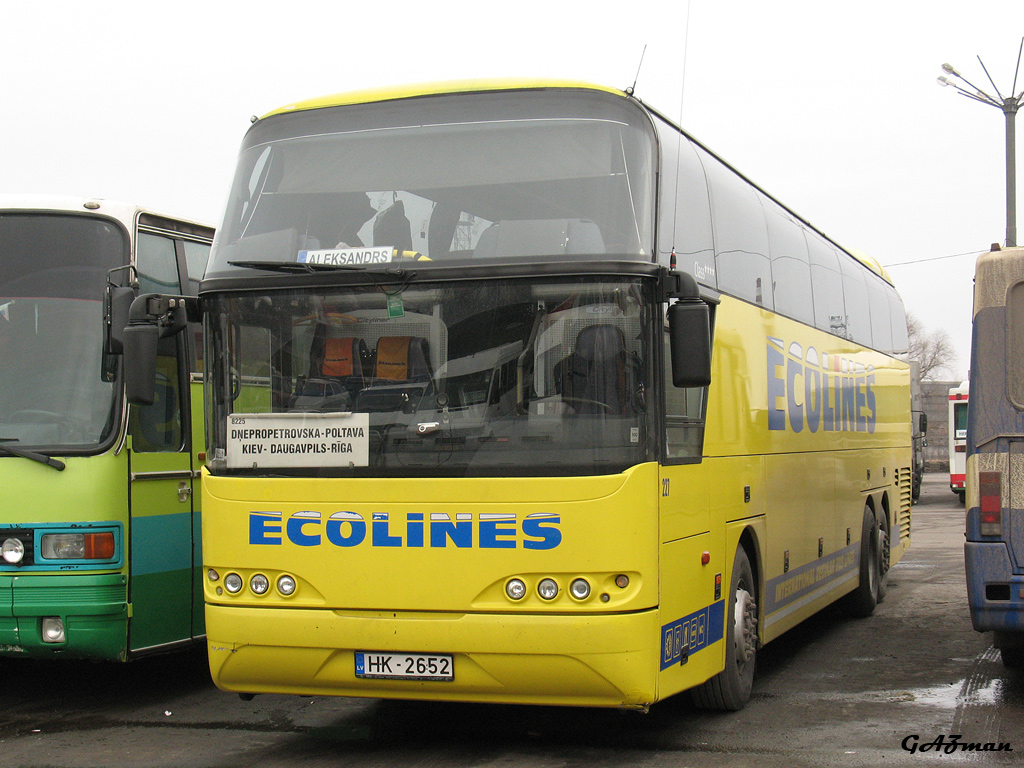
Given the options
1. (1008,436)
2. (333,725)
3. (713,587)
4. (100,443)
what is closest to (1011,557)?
(1008,436)

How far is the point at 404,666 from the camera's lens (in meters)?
6.24

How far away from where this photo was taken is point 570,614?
6.04 meters

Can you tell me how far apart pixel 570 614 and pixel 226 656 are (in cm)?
188

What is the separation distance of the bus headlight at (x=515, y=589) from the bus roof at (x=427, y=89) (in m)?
2.68

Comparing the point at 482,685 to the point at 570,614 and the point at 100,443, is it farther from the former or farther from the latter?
the point at 100,443

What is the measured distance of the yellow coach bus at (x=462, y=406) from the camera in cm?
610

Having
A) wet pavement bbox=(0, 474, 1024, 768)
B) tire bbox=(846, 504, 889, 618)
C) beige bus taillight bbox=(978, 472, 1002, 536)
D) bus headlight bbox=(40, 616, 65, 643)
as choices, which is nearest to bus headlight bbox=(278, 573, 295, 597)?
wet pavement bbox=(0, 474, 1024, 768)

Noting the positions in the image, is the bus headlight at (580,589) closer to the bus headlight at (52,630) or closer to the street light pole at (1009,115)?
the bus headlight at (52,630)

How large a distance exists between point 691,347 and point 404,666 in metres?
2.16

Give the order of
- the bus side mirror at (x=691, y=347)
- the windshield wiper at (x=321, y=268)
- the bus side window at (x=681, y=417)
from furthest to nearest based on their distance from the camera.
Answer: the bus side window at (x=681, y=417) → the windshield wiper at (x=321, y=268) → the bus side mirror at (x=691, y=347)

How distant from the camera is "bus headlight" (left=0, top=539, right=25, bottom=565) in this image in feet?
24.5

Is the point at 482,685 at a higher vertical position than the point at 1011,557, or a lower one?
lower

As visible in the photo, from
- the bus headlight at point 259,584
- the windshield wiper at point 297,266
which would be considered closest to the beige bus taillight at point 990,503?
→ the windshield wiper at point 297,266
